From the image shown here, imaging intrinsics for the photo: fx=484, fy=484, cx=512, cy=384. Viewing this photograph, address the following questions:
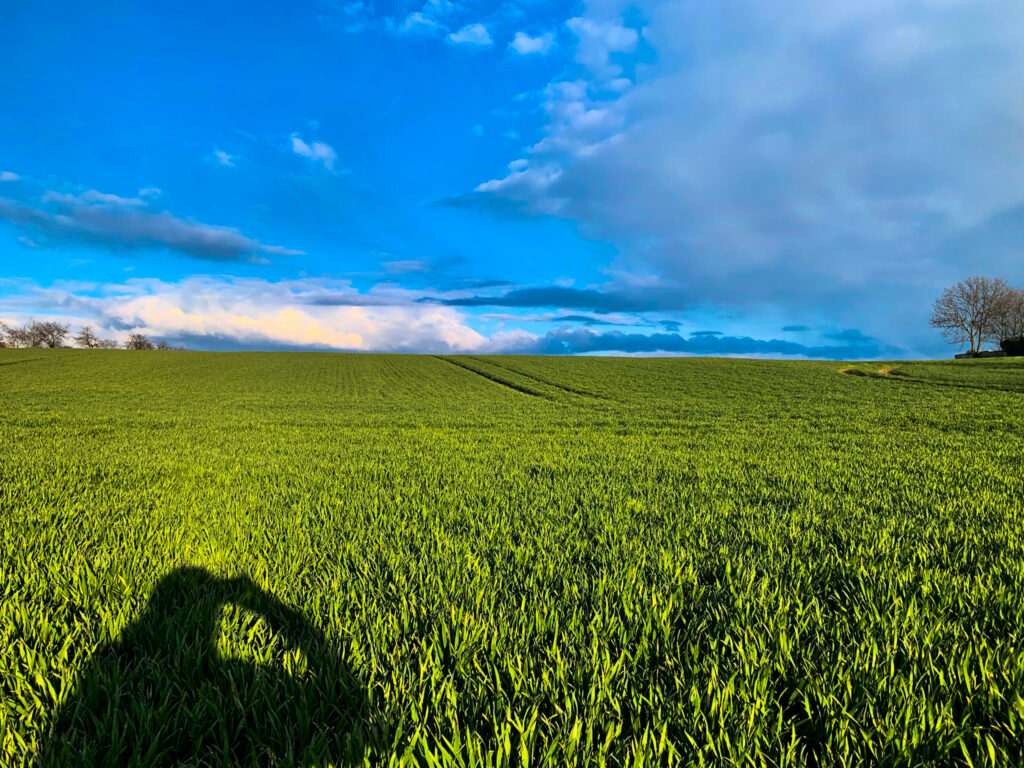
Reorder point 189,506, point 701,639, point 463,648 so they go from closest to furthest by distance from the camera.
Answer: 1. point 463,648
2. point 701,639
3. point 189,506

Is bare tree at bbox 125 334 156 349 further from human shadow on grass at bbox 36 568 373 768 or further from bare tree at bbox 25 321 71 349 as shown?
human shadow on grass at bbox 36 568 373 768

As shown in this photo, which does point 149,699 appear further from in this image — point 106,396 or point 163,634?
point 106,396

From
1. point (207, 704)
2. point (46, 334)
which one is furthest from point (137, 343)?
point (207, 704)

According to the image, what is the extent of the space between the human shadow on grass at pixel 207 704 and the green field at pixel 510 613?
17 mm

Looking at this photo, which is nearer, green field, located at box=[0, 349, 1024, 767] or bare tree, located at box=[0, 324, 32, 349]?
green field, located at box=[0, 349, 1024, 767]

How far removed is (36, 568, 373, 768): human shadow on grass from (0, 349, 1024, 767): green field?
0.02 meters

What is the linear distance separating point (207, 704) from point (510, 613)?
1.67m

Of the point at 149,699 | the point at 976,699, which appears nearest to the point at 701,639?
the point at 976,699

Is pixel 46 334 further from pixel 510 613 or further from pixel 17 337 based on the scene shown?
pixel 510 613

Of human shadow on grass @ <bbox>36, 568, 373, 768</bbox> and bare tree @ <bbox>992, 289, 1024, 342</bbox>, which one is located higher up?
bare tree @ <bbox>992, 289, 1024, 342</bbox>

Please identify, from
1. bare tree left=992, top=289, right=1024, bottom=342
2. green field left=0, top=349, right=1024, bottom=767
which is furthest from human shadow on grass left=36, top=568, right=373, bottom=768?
bare tree left=992, top=289, right=1024, bottom=342

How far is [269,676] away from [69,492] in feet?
21.6

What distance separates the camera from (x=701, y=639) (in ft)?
9.80

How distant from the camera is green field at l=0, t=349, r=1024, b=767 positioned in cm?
217
